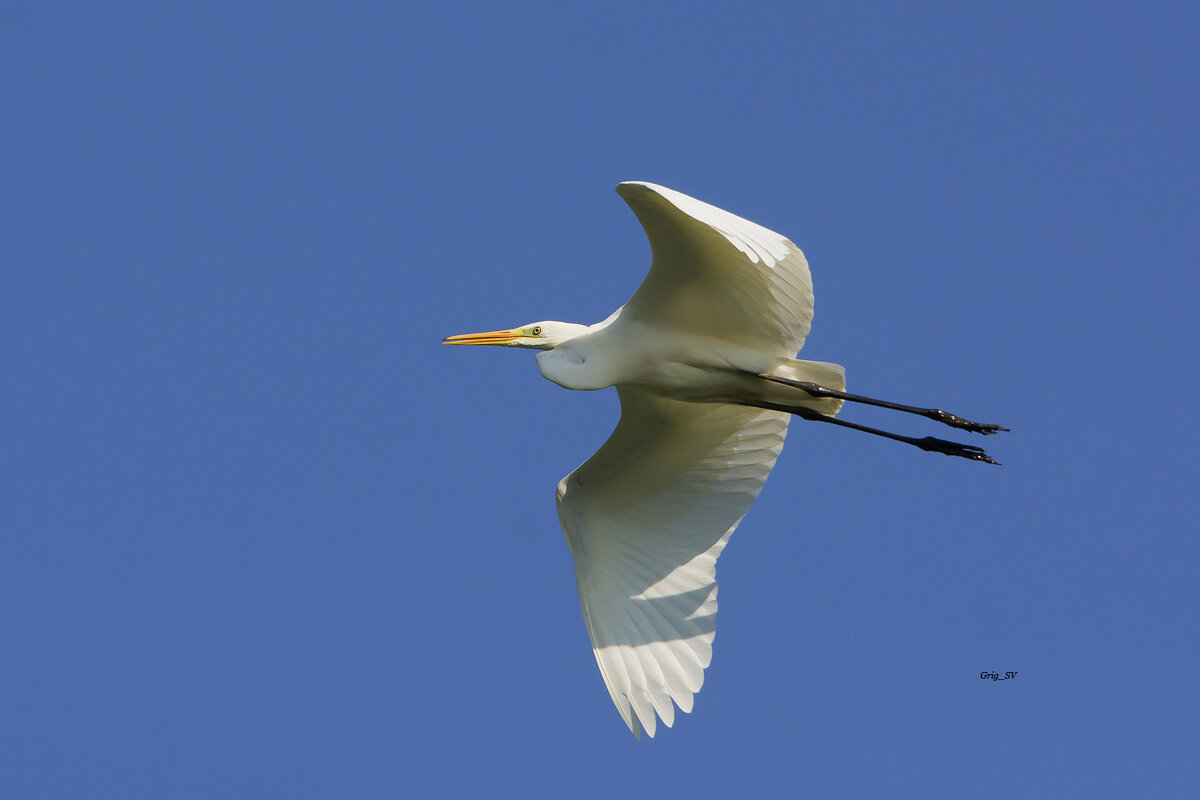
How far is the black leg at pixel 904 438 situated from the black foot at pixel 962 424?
0.58 feet

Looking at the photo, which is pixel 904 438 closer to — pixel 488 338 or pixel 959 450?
pixel 959 450

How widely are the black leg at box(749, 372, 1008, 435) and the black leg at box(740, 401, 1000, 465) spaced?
0.18m

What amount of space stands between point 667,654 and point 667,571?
61 cm

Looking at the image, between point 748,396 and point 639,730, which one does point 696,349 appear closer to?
point 748,396

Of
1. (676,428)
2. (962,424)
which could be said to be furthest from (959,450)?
(676,428)

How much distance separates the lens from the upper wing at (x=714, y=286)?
8.25 meters

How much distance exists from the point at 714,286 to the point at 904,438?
6.01 feet

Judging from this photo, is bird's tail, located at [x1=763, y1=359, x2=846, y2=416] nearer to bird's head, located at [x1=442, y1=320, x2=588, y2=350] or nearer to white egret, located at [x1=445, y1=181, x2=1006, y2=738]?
white egret, located at [x1=445, y1=181, x2=1006, y2=738]

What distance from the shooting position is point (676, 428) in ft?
32.6

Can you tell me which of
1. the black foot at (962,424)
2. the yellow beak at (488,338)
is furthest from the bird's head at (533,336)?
the black foot at (962,424)

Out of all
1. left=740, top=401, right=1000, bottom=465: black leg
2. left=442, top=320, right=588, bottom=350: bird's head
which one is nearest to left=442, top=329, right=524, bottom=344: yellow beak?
left=442, top=320, right=588, bottom=350: bird's head

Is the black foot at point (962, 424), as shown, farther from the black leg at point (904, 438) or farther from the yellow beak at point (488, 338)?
the yellow beak at point (488, 338)

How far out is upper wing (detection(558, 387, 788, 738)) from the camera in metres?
9.59

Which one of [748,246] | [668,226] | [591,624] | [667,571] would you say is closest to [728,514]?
[667,571]
